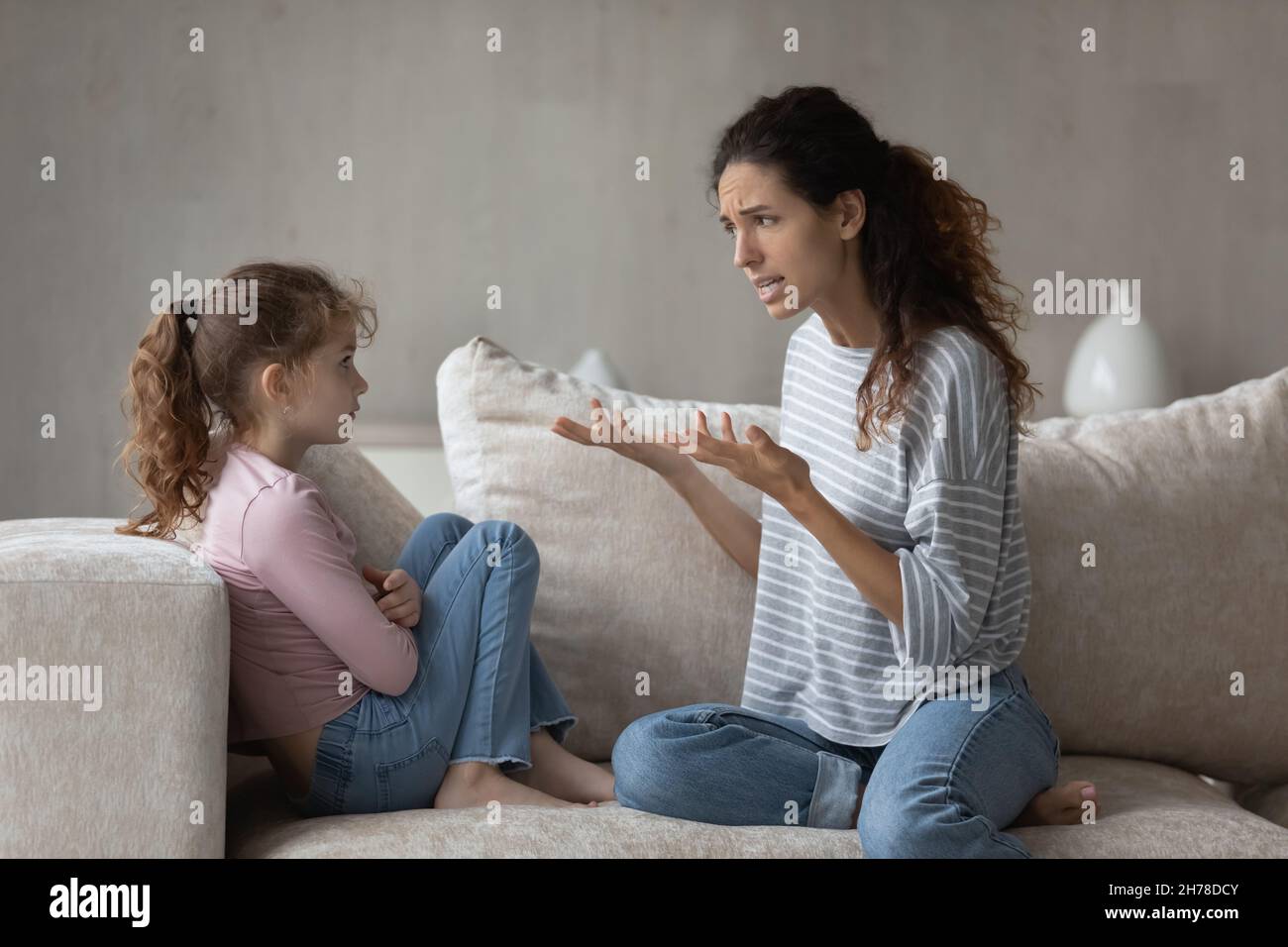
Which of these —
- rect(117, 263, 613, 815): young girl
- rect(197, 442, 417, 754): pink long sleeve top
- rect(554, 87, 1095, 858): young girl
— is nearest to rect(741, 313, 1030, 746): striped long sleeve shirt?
rect(554, 87, 1095, 858): young girl

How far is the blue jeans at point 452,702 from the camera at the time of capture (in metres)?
1.35

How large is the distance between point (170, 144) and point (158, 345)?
2.08 meters

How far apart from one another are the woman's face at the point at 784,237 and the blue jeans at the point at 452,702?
0.41 meters

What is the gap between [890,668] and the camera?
1416 millimetres

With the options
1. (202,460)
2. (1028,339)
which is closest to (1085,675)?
(202,460)

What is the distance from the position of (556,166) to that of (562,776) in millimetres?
2174

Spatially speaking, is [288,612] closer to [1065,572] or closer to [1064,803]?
[1064,803]

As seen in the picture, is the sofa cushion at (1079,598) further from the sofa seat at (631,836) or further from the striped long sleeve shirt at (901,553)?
the sofa seat at (631,836)

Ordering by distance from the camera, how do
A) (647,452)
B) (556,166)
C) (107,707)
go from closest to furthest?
(107,707) < (647,452) < (556,166)

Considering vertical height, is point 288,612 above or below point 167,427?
below

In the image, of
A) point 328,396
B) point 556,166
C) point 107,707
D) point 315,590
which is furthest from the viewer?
point 556,166

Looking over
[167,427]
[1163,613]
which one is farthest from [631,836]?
[1163,613]

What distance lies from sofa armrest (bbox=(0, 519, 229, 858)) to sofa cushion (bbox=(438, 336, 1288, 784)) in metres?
0.52

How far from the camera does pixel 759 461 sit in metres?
1.31
